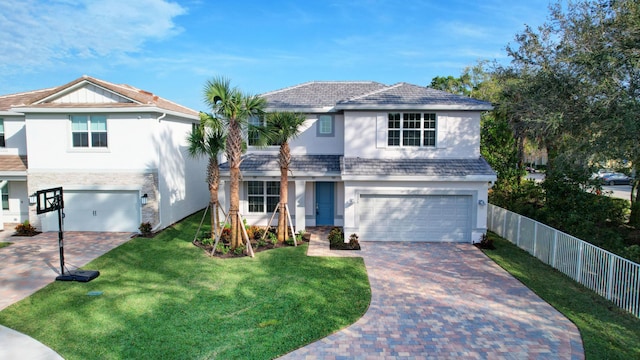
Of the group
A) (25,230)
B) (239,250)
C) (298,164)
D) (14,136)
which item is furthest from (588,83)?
(14,136)

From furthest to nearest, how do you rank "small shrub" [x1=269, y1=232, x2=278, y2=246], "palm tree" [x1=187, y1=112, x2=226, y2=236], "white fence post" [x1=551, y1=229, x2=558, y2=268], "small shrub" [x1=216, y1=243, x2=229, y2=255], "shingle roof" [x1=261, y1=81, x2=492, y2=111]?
1. "shingle roof" [x1=261, y1=81, x2=492, y2=111]
2. "small shrub" [x1=269, y1=232, x2=278, y2=246]
3. "palm tree" [x1=187, y1=112, x2=226, y2=236]
4. "small shrub" [x1=216, y1=243, x2=229, y2=255]
5. "white fence post" [x1=551, y1=229, x2=558, y2=268]

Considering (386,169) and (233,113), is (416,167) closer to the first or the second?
(386,169)

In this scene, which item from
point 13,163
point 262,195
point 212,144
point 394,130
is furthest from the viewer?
point 262,195

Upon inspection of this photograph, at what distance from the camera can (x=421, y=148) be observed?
16.8 meters

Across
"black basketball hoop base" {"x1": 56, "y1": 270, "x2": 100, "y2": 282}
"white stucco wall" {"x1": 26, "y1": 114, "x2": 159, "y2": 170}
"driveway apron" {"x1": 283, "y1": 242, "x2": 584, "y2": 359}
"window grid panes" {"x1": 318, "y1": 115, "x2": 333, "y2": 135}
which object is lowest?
"driveway apron" {"x1": 283, "y1": 242, "x2": 584, "y2": 359}

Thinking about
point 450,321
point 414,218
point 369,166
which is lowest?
point 450,321

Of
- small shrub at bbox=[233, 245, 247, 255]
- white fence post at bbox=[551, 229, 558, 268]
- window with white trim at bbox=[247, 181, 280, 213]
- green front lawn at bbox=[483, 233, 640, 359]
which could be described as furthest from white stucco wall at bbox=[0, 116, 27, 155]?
white fence post at bbox=[551, 229, 558, 268]

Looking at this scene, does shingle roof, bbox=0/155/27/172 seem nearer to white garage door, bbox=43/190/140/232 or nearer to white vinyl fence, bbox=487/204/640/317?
white garage door, bbox=43/190/140/232

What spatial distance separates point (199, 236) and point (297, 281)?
667 centimetres

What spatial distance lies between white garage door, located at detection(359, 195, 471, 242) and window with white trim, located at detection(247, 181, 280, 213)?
4.17 m

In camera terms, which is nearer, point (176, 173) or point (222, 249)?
point (222, 249)

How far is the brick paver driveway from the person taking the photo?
10695 mm

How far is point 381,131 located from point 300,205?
468 cm

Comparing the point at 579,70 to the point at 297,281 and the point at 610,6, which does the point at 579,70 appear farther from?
the point at 297,281
